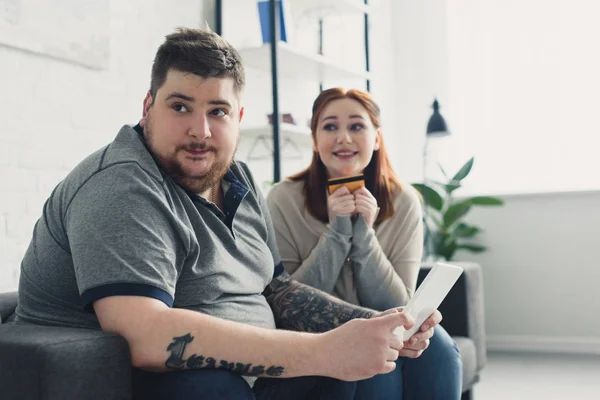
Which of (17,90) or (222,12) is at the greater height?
(222,12)

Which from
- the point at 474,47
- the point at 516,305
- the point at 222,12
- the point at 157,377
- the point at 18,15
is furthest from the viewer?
the point at 474,47

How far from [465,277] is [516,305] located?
1.64 metres

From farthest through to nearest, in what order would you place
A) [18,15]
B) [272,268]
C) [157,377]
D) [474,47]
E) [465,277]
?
[474,47], [465,277], [18,15], [272,268], [157,377]

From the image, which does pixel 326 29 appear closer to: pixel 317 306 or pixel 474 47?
pixel 474 47

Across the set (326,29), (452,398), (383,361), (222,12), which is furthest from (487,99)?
(383,361)

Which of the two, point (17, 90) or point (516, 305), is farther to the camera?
point (516, 305)

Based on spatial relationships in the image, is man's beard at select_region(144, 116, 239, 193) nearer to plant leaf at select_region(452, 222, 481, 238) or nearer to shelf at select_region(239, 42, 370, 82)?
shelf at select_region(239, 42, 370, 82)

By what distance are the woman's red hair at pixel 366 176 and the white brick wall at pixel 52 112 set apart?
696 mm

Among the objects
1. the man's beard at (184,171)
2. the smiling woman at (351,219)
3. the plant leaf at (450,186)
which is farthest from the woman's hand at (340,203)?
the plant leaf at (450,186)

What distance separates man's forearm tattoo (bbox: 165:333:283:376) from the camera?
42.1 inches

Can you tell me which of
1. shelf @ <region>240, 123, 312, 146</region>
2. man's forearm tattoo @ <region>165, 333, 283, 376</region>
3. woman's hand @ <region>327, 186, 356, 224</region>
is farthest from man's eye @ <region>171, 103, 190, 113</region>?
shelf @ <region>240, 123, 312, 146</region>

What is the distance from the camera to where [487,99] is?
3.98 m

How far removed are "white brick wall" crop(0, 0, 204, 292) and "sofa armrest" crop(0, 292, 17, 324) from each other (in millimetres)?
499

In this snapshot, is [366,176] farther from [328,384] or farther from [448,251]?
[448,251]
